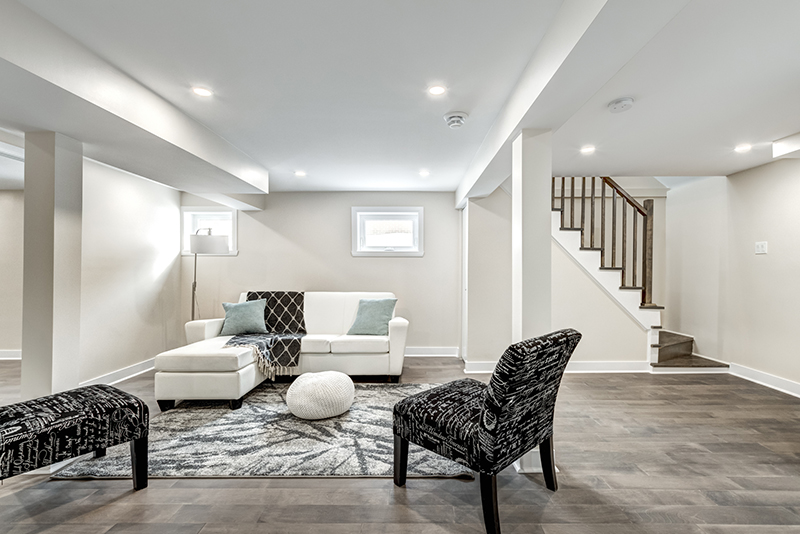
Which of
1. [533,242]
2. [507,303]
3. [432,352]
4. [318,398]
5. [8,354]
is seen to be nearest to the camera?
[533,242]

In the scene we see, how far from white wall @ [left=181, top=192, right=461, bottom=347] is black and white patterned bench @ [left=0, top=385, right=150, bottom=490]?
3329 mm

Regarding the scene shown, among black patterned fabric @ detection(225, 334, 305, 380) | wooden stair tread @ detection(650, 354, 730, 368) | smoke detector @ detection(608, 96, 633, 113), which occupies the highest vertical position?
smoke detector @ detection(608, 96, 633, 113)

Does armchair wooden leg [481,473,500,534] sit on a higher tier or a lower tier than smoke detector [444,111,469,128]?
lower

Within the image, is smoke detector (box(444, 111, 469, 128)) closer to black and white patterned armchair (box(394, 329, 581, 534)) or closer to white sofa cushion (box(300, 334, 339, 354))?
black and white patterned armchair (box(394, 329, 581, 534))

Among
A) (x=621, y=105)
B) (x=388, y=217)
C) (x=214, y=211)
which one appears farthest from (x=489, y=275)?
(x=214, y=211)

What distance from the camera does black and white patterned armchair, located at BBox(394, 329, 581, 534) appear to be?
1.66m

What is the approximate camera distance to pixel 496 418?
1.69 meters

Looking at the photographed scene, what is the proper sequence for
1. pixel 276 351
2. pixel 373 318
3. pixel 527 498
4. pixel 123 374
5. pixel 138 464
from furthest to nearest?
pixel 373 318 → pixel 123 374 → pixel 276 351 → pixel 138 464 → pixel 527 498

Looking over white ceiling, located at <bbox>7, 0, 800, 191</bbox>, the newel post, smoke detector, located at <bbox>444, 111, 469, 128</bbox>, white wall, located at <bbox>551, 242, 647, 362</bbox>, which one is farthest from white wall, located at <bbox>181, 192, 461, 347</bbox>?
smoke detector, located at <bbox>444, 111, 469, 128</bbox>

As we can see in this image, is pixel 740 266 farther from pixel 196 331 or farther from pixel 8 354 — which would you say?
pixel 8 354

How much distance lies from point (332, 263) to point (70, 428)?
12.4 feet

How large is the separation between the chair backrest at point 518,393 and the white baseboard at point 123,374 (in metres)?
4.12

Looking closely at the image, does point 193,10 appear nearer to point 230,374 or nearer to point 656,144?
point 230,374

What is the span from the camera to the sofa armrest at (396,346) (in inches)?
164
